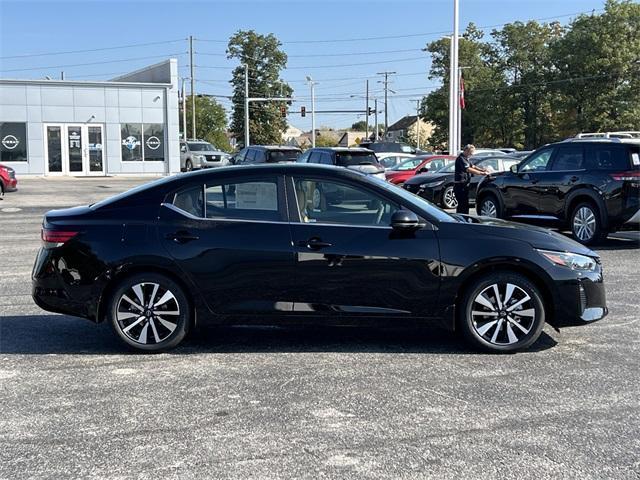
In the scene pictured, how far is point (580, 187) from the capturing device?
38.9ft

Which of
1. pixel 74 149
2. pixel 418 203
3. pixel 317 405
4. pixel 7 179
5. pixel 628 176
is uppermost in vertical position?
pixel 74 149

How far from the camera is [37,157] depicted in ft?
118

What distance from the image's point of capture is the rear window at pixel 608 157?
11.4 meters

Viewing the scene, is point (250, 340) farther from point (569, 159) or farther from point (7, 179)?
point (7, 179)

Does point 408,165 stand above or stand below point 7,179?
above

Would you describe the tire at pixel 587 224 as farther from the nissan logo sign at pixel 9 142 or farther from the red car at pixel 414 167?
the nissan logo sign at pixel 9 142

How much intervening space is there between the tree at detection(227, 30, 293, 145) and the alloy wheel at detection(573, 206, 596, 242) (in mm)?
69002

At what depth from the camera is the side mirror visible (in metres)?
5.58

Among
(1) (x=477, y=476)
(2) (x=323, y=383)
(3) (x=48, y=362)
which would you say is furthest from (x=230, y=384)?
(1) (x=477, y=476)

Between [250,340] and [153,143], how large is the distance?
33820 mm

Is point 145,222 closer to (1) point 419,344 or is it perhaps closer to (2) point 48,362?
(2) point 48,362

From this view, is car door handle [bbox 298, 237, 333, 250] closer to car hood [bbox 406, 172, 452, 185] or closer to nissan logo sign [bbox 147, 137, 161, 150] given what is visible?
car hood [bbox 406, 172, 452, 185]

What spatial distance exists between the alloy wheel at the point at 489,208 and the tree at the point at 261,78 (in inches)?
2614

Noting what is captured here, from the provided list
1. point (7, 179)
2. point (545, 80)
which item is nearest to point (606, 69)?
point (545, 80)
